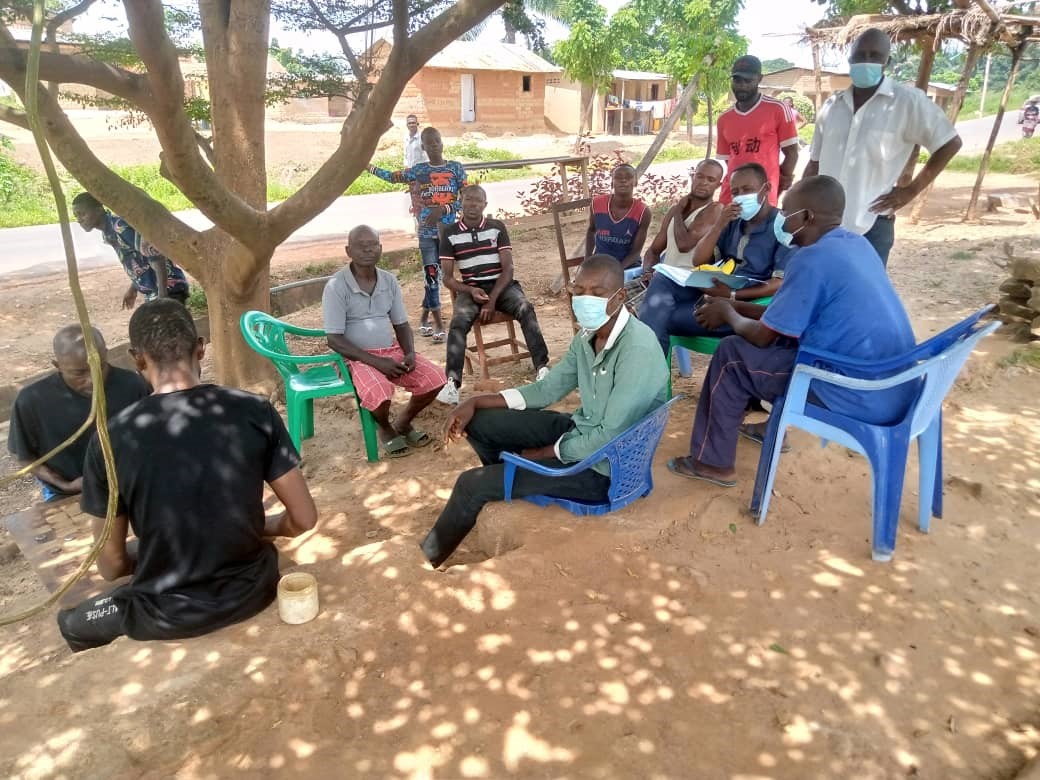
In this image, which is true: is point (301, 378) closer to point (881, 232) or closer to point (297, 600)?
point (297, 600)

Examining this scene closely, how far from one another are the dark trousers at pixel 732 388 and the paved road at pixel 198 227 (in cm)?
914

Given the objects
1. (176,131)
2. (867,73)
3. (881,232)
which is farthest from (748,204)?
(176,131)

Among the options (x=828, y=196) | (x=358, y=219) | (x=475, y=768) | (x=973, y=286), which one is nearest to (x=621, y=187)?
(x=828, y=196)

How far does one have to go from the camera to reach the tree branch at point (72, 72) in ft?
9.98

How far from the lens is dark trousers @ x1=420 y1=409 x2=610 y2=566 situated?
10.3ft

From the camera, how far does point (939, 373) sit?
2848 millimetres

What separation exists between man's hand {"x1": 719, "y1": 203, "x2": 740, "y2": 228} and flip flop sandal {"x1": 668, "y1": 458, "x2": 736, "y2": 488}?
1.63m

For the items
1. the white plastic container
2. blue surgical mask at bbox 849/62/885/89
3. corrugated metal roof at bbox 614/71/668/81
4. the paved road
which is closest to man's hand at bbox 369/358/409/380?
the white plastic container

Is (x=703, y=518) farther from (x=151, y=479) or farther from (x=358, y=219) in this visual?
(x=358, y=219)

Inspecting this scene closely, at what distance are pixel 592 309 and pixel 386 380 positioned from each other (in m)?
1.81

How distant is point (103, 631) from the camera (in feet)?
8.29

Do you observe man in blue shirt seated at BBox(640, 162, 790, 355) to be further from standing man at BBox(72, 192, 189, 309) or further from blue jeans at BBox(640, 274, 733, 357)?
standing man at BBox(72, 192, 189, 309)

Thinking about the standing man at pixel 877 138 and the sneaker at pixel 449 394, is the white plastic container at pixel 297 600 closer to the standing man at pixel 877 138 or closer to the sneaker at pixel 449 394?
the sneaker at pixel 449 394

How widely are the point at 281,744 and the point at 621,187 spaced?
4671 mm
